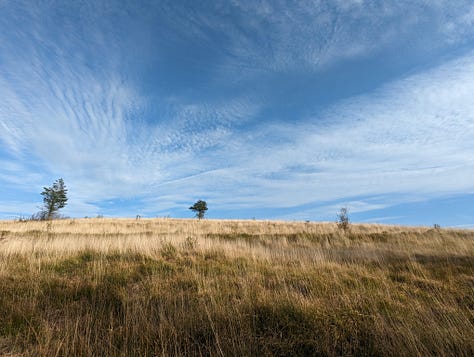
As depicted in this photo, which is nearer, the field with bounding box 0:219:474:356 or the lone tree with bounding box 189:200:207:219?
the field with bounding box 0:219:474:356

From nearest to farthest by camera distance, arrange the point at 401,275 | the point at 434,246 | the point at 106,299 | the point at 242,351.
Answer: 1. the point at 242,351
2. the point at 106,299
3. the point at 401,275
4. the point at 434,246

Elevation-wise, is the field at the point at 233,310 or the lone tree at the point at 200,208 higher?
the lone tree at the point at 200,208

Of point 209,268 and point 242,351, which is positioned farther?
point 209,268

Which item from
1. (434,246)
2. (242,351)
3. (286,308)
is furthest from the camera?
(434,246)

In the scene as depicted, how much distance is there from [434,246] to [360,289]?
8618 millimetres

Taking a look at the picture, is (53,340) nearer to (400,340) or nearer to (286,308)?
(286,308)

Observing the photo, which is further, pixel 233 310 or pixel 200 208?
pixel 200 208

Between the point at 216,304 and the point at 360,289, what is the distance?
308 cm

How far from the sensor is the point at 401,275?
6457 mm

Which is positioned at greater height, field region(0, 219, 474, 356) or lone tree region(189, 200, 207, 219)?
lone tree region(189, 200, 207, 219)

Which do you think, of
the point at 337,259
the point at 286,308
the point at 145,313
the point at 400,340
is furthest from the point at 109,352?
the point at 337,259

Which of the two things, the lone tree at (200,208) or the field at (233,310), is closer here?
the field at (233,310)

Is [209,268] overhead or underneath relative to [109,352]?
overhead

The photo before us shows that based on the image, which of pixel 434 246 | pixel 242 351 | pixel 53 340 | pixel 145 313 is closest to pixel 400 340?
pixel 242 351
